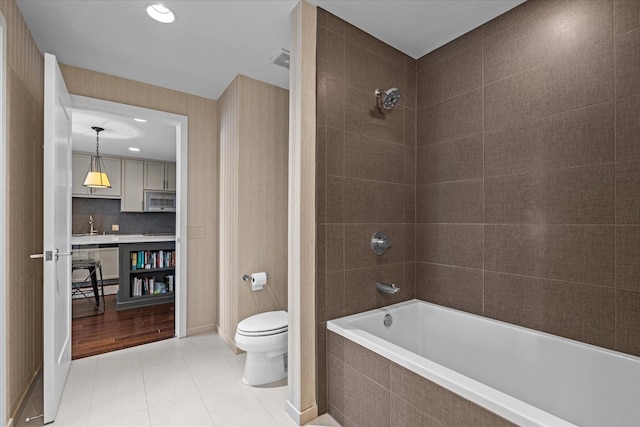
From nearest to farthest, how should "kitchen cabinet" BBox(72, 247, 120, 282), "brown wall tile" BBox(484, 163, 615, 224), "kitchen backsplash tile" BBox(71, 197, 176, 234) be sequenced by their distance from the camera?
"brown wall tile" BBox(484, 163, 615, 224)
"kitchen cabinet" BBox(72, 247, 120, 282)
"kitchen backsplash tile" BBox(71, 197, 176, 234)

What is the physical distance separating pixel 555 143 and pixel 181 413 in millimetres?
2603

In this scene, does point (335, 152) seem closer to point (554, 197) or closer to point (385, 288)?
point (385, 288)

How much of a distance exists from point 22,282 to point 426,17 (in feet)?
9.69

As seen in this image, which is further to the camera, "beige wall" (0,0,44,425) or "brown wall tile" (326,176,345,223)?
"brown wall tile" (326,176,345,223)

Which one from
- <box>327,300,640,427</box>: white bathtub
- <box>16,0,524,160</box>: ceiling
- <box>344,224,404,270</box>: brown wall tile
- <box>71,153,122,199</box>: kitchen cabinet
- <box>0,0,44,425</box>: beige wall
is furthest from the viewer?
<box>71,153,122,199</box>: kitchen cabinet

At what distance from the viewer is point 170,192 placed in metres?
6.37

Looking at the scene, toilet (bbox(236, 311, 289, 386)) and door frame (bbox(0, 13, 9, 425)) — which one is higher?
door frame (bbox(0, 13, 9, 425))

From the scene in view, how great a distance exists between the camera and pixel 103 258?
5.66 meters

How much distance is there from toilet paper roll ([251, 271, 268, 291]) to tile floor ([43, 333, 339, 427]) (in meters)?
0.57

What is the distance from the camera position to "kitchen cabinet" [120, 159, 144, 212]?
234 inches

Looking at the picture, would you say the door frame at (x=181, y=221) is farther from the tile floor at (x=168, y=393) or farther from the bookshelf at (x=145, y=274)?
the bookshelf at (x=145, y=274)

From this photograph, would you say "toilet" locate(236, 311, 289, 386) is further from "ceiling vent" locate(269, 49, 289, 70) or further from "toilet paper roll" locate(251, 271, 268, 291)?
"ceiling vent" locate(269, 49, 289, 70)

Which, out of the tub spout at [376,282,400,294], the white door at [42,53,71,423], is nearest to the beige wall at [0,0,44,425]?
the white door at [42,53,71,423]

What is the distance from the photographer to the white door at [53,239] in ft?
5.77
